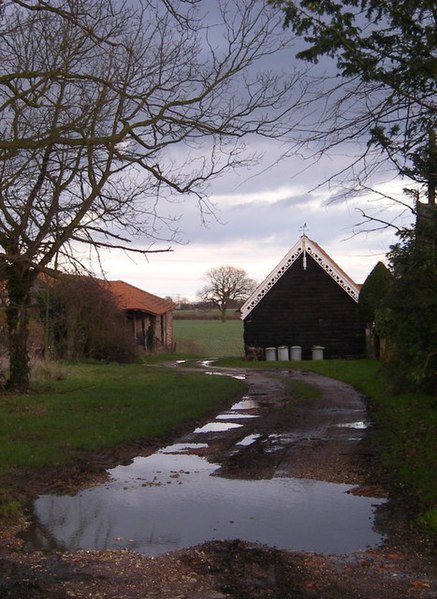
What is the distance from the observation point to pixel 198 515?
809 centimetres

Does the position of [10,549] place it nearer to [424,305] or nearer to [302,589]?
[302,589]

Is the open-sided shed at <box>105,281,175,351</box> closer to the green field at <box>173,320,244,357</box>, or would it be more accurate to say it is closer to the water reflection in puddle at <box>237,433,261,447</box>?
the green field at <box>173,320,244,357</box>

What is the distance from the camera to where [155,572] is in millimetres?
6125

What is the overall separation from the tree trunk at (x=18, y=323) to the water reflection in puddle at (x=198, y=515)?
31.8 feet

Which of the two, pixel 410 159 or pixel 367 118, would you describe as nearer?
pixel 367 118

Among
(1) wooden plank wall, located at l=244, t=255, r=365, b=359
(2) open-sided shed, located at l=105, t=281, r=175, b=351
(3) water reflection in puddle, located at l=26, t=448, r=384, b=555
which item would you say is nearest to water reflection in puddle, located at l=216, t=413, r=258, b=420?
(3) water reflection in puddle, located at l=26, t=448, r=384, b=555

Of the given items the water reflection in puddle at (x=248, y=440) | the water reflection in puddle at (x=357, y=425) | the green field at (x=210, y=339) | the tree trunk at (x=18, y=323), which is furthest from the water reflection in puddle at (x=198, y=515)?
the green field at (x=210, y=339)

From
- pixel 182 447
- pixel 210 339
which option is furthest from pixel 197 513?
pixel 210 339

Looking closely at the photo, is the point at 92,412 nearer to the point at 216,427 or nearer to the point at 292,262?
the point at 216,427

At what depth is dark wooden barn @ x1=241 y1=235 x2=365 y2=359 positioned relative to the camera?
39.3m

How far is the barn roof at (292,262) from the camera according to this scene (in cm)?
3953

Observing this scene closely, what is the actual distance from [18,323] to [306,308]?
22738mm

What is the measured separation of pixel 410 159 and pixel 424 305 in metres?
2.39

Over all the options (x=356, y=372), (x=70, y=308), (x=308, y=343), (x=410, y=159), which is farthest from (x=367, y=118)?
(x=308, y=343)
